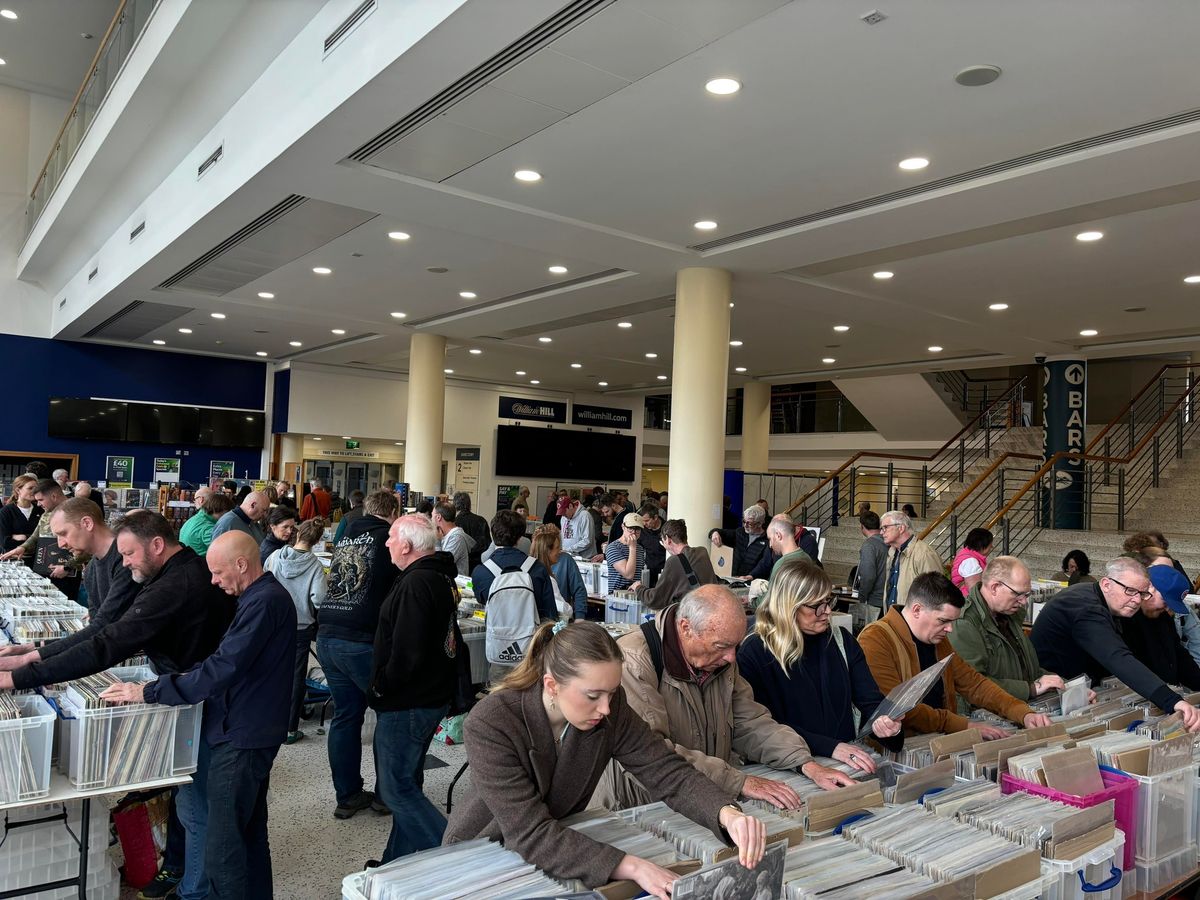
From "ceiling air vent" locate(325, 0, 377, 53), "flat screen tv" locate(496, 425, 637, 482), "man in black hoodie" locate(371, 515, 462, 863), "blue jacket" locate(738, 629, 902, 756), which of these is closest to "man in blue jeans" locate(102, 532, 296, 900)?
"man in black hoodie" locate(371, 515, 462, 863)

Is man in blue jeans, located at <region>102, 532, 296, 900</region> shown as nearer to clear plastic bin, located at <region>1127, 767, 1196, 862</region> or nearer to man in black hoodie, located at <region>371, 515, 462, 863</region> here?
man in black hoodie, located at <region>371, 515, 462, 863</region>

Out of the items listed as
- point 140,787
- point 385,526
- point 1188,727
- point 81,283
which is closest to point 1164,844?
point 1188,727

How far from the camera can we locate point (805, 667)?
309 centimetres

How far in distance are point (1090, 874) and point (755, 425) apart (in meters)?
17.1

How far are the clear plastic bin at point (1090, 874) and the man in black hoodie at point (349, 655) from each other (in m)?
3.15

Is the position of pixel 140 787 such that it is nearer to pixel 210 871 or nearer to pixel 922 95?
pixel 210 871

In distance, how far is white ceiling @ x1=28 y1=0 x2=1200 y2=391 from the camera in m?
4.36

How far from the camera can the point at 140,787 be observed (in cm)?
292

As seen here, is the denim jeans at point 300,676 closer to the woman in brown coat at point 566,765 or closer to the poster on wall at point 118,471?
the woman in brown coat at point 566,765

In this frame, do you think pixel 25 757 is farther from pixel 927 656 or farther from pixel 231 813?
pixel 927 656

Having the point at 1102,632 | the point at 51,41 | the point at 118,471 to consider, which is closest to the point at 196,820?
the point at 1102,632

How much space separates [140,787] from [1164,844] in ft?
10.9

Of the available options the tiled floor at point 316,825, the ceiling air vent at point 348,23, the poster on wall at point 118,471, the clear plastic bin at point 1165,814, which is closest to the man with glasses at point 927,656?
the clear plastic bin at point 1165,814

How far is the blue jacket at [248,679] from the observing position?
291 cm
